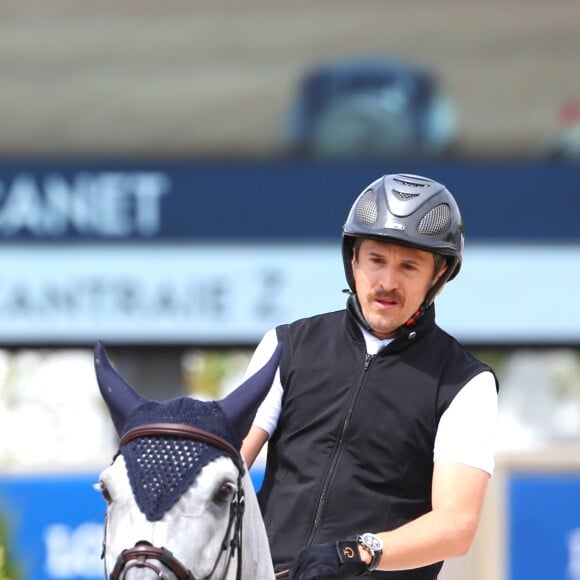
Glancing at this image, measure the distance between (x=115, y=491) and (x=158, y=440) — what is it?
0.12 metres

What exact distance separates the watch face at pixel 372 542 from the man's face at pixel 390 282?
55 cm

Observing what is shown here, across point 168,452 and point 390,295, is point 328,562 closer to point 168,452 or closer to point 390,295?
point 168,452

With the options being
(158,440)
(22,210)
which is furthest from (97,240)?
(158,440)

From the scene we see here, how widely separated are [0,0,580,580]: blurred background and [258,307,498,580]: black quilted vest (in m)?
5.99

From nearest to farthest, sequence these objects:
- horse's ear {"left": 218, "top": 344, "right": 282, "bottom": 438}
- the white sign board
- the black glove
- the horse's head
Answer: the horse's head, horse's ear {"left": 218, "top": 344, "right": 282, "bottom": 438}, the black glove, the white sign board

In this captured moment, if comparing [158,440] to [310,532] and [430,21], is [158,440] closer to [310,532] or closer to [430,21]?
[310,532]

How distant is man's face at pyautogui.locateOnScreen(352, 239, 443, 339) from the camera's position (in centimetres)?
313

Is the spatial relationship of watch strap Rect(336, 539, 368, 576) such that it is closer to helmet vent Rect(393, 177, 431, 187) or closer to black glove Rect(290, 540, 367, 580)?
black glove Rect(290, 540, 367, 580)

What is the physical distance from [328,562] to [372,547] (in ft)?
0.35

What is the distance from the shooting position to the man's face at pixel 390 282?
10.3 feet

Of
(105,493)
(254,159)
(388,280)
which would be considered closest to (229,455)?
(105,493)

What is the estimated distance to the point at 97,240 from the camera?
31.8 ft

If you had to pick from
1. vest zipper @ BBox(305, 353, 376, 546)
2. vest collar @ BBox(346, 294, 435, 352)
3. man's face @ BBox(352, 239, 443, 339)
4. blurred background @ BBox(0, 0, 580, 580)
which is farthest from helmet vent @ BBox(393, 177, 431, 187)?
blurred background @ BBox(0, 0, 580, 580)

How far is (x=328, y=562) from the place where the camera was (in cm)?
272
